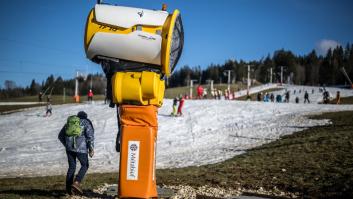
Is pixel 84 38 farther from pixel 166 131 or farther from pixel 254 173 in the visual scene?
pixel 166 131

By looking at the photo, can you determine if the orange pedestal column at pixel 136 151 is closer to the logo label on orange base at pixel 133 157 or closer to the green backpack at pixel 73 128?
the logo label on orange base at pixel 133 157

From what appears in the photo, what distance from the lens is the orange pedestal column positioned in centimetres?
617

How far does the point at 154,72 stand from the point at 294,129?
822 inches

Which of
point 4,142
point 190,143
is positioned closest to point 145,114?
point 190,143

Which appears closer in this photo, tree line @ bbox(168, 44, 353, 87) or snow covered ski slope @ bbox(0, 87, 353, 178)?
snow covered ski slope @ bbox(0, 87, 353, 178)

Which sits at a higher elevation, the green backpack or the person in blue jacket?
the green backpack

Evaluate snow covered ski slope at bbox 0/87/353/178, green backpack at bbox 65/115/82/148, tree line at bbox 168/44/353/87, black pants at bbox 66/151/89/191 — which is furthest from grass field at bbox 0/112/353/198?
tree line at bbox 168/44/353/87

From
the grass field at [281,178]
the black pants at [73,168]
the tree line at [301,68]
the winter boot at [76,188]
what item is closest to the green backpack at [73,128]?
the black pants at [73,168]

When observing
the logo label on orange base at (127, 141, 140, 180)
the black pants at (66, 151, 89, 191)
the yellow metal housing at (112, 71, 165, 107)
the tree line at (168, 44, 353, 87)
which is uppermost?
the tree line at (168, 44, 353, 87)

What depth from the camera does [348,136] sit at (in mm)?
17562

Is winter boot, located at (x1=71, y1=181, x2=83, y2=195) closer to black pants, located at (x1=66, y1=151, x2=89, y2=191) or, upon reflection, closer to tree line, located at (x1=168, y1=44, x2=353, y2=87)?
black pants, located at (x1=66, y1=151, x2=89, y2=191)

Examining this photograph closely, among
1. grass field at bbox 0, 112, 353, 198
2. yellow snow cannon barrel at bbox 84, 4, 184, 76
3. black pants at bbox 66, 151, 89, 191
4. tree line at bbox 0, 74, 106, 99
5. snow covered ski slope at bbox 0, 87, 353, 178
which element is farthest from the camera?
tree line at bbox 0, 74, 106, 99

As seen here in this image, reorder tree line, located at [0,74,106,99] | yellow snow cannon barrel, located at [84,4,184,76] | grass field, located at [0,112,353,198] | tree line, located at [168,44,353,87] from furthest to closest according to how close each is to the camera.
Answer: tree line, located at [0,74,106,99] → tree line, located at [168,44,353,87] → grass field, located at [0,112,353,198] → yellow snow cannon barrel, located at [84,4,184,76]

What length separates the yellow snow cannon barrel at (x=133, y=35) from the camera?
19.5 ft
